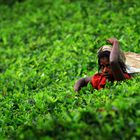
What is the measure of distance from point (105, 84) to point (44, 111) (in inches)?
43.3

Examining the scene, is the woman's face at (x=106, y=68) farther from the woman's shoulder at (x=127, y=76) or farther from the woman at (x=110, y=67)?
the woman's shoulder at (x=127, y=76)

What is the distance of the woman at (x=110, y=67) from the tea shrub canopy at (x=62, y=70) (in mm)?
159

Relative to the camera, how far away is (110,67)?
7.45 metres

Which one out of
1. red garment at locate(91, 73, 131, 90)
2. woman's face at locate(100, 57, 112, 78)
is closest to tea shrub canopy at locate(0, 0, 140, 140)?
red garment at locate(91, 73, 131, 90)

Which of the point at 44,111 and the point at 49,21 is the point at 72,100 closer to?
the point at 44,111

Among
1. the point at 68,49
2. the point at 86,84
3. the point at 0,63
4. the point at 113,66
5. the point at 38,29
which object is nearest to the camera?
the point at 113,66

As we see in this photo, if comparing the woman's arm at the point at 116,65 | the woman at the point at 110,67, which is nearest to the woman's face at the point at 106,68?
the woman at the point at 110,67

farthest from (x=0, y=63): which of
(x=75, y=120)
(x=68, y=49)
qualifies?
(x=75, y=120)

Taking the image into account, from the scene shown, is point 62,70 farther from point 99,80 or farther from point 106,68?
point 106,68

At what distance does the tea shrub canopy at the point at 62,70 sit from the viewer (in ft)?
16.9

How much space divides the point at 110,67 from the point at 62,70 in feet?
8.93

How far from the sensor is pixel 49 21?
1395 cm

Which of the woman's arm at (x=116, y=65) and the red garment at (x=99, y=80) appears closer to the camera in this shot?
the woman's arm at (x=116, y=65)

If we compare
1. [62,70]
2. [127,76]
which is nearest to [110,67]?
[127,76]
